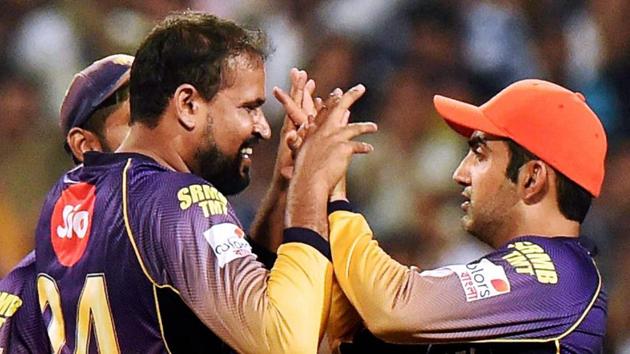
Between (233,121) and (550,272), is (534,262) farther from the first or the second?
(233,121)

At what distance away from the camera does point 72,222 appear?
94.1 inches

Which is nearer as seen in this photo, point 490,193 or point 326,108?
point 326,108

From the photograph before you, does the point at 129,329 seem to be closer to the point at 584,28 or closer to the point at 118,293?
the point at 118,293

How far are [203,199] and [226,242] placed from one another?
100 mm

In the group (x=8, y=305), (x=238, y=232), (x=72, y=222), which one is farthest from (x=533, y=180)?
(x=8, y=305)

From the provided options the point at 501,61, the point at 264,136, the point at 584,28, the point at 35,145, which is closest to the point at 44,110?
the point at 35,145

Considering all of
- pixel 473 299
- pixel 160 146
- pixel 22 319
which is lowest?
pixel 22 319

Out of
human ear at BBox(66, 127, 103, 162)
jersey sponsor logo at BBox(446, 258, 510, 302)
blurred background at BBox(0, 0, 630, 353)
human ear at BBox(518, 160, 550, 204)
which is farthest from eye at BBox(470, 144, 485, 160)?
blurred background at BBox(0, 0, 630, 353)

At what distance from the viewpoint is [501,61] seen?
487cm

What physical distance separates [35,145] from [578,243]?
127 inches

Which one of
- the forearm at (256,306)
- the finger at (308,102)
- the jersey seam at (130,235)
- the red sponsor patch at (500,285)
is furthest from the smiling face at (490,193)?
the jersey seam at (130,235)

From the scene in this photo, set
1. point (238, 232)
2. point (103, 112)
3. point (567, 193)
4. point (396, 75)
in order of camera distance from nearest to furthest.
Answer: point (238, 232) < point (567, 193) < point (103, 112) < point (396, 75)

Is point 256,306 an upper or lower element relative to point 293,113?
lower

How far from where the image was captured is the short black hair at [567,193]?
255 centimetres
